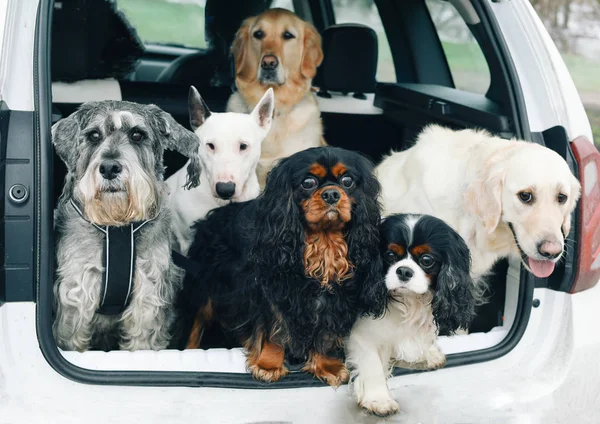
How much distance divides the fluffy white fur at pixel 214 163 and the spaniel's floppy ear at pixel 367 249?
3.01ft

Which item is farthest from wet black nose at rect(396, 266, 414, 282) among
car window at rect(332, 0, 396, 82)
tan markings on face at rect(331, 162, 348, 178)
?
car window at rect(332, 0, 396, 82)

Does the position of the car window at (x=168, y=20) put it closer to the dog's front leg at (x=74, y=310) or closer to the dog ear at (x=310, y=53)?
the dog ear at (x=310, y=53)

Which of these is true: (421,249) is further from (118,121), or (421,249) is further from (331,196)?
(118,121)

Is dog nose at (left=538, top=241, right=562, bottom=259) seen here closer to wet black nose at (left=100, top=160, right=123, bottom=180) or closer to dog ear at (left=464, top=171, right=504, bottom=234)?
dog ear at (left=464, top=171, right=504, bottom=234)

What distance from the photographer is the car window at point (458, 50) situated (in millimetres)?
4945

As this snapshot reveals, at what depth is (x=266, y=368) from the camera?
8.38 feet

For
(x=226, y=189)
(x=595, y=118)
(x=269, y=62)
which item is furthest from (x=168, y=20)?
(x=595, y=118)

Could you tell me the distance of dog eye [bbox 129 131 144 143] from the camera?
2744mm

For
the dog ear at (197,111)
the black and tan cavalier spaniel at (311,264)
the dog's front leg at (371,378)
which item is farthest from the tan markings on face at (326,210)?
the dog ear at (197,111)

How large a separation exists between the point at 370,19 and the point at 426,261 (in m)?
2.91

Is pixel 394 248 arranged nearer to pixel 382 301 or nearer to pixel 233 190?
pixel 382 301

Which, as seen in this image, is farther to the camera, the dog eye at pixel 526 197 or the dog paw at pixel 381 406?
the dog eye at pixel 526 197

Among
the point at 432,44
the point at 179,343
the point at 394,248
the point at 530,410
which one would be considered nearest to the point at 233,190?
the point at 179,343

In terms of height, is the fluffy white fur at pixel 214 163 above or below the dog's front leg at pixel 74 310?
above
